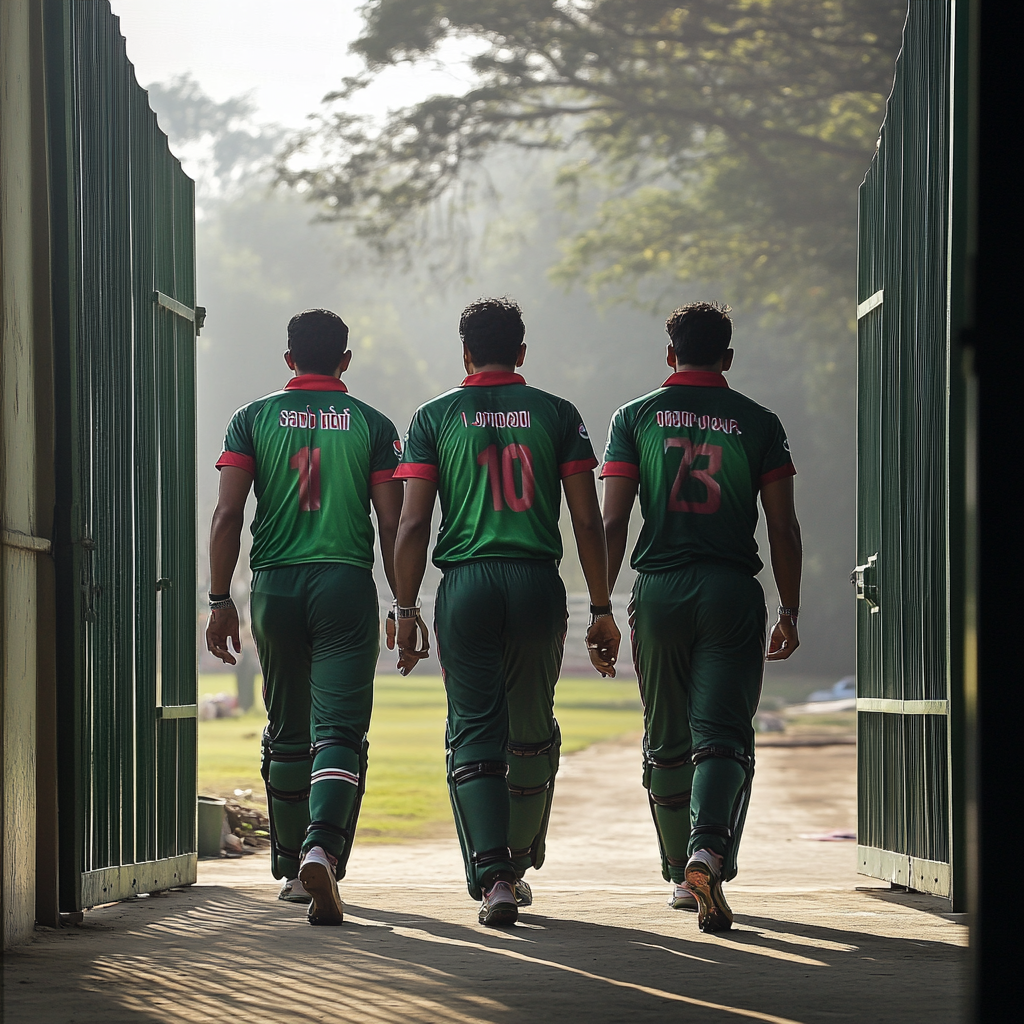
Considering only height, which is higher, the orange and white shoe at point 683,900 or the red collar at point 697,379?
the red collar at point 697,379

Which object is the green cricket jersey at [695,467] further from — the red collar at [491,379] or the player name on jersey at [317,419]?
the player name on jersey at [317,419]

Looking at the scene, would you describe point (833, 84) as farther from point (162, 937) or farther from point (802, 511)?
point (802, 511)

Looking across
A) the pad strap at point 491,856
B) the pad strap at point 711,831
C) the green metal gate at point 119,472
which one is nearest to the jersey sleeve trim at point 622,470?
the pad strap at point 711,831

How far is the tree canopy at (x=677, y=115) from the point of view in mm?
22314

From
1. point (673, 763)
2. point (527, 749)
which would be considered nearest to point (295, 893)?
point (527, 749)

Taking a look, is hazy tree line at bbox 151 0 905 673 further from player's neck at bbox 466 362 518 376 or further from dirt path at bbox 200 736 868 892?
player's neck at bbox 466 362 518 376

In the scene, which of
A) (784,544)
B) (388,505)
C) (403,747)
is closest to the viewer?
(784,544)

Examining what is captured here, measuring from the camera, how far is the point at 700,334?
598cm

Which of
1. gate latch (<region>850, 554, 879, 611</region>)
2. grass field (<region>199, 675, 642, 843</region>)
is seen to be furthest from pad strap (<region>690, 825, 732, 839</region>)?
grass field (<region>199, 675, 642, 843</region>)

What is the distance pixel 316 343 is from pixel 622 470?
4.55 ft

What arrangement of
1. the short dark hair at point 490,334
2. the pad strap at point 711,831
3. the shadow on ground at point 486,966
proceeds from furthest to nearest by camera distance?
the short dark hair at point 490,334, the pad strap at point 711,831, the shadow on ground at point 486,966

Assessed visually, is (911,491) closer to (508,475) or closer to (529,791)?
(508,475)

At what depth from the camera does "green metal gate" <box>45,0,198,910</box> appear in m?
5.93

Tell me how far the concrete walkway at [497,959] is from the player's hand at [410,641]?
984 millimetres
